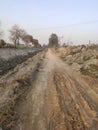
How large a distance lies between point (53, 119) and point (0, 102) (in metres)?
3.60

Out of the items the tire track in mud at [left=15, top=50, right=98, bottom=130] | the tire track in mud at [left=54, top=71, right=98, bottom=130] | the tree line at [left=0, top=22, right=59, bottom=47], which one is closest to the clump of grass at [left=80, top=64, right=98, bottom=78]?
the tire track in mud at [left=15, top=50, right=98, bottom=130]

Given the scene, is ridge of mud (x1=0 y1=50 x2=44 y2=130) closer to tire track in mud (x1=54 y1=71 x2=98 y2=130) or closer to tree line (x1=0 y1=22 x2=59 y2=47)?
tire track in mud (x1=54 y1=71 x2=98 y2=130)

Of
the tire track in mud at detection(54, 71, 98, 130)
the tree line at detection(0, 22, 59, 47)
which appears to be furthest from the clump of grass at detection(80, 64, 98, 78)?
the tree line at detection(0, 22, 59, 47)

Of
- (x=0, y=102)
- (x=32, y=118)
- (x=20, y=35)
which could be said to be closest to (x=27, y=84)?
(x=0, y=102)

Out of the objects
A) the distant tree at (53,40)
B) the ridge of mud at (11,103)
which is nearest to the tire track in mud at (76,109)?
the ridge of mud at (11,103)

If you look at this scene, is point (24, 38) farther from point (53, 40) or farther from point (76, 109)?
point (76, 109)

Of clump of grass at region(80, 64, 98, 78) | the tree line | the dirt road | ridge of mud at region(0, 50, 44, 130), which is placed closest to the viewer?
the dirt road

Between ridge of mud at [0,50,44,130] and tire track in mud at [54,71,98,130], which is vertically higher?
ridge of mud at [0,50,44,130]

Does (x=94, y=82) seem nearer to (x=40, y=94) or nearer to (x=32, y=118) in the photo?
(x=40, y=94)

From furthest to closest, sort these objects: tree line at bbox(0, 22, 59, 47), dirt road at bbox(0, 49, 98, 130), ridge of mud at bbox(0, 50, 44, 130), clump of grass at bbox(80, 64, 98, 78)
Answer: tree line at bbox(0, 22, 59, 47), clump of grass at bbox(80, 64, 98, 78), ridge of mud at bbox(0, 50, 44, 130), dirt road at bbox(0, 49, 98, 130)

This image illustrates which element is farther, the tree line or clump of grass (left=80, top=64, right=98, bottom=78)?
the tree line

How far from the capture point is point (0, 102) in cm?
1286

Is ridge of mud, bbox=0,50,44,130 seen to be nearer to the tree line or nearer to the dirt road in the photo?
the dirt road

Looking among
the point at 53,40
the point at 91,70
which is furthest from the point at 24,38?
the point at 91,70
